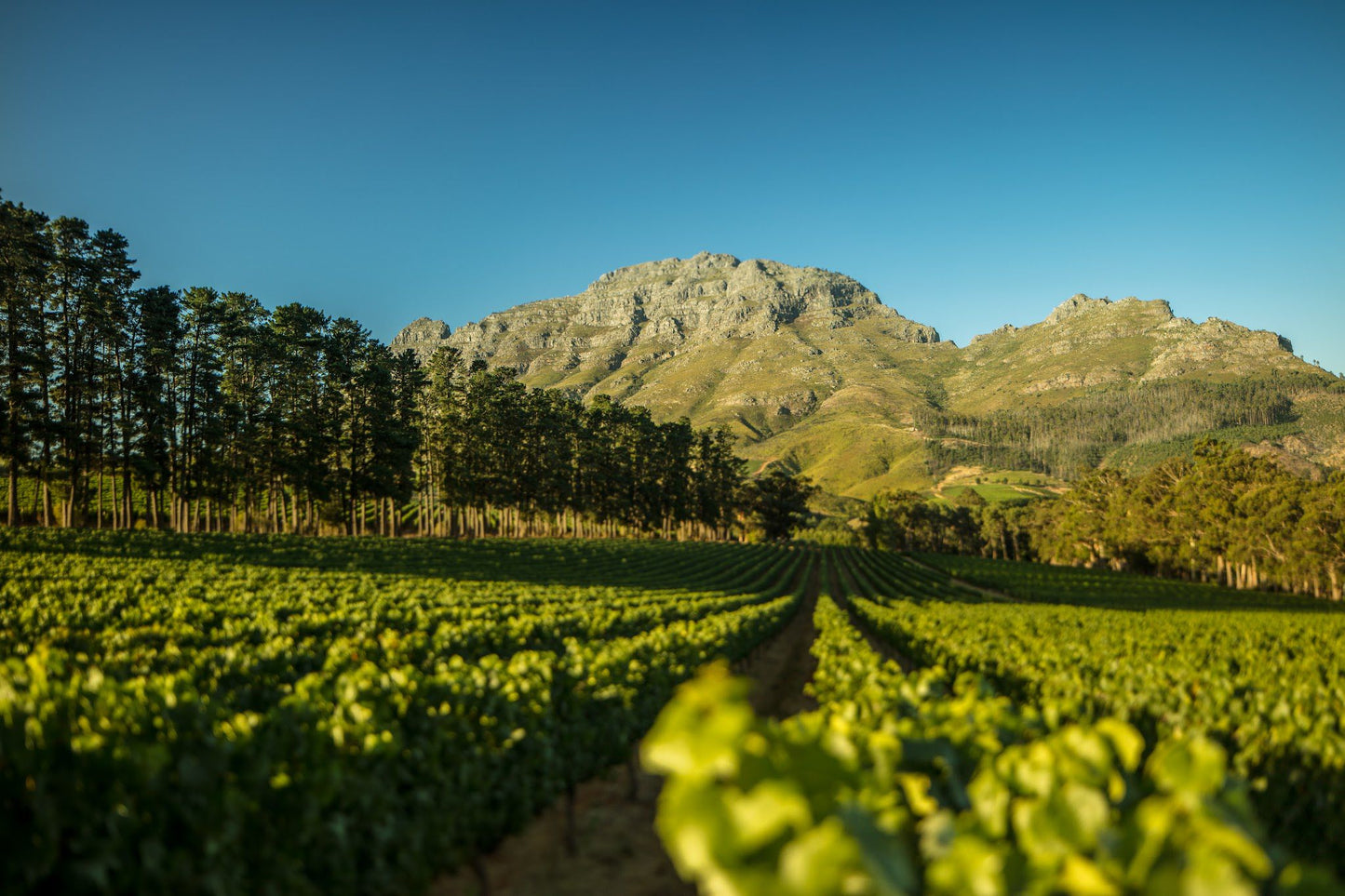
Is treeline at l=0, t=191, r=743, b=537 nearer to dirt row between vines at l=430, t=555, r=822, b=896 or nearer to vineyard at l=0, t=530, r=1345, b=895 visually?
vineyard at l=0, t=530, r=1345, b=895

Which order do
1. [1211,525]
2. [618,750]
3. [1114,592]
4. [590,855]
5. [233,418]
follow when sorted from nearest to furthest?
[590,855]
[618,750]
[233,418]
[1114,592]
[1211,525]

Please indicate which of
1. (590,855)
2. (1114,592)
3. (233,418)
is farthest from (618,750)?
(1114,592)

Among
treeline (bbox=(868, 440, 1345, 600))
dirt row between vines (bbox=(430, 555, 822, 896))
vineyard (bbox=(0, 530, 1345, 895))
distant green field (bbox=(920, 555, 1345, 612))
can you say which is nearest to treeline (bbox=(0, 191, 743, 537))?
vineyard (bbox=(0, 530, 1345, 895))

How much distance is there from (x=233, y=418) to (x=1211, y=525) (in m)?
90.8

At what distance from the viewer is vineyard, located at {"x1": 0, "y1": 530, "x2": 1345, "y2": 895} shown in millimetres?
1653

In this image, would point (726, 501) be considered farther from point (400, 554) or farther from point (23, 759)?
point (23, 759)

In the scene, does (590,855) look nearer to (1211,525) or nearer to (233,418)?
(233,418)

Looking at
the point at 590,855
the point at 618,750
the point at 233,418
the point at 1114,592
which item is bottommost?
the point at 1114,592

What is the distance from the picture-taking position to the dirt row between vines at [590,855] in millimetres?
6605

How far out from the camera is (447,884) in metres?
6.42

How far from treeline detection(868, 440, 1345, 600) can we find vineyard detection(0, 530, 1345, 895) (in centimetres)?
5503

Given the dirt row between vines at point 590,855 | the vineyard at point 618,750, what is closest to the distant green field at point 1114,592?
the vineyard at point 618,750

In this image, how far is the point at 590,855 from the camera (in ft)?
24.4

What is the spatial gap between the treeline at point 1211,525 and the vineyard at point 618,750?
55.0m
